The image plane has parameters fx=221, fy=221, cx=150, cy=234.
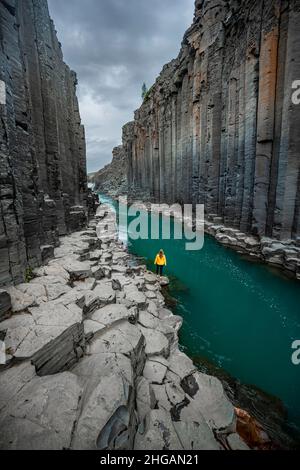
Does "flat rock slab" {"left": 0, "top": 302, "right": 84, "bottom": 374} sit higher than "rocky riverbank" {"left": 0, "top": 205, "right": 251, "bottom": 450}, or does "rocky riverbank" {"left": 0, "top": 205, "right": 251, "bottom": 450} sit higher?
"flat rock slab" {"left": 0, "top": 302, "right": 84, "bottom": 374}

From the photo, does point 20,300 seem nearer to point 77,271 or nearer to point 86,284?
point 86,284

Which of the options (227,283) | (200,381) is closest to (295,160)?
(227,283)

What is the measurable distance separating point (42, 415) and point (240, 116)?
1863 centimetres

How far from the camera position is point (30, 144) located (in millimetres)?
8109

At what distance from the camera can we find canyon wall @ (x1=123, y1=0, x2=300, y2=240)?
466 inches

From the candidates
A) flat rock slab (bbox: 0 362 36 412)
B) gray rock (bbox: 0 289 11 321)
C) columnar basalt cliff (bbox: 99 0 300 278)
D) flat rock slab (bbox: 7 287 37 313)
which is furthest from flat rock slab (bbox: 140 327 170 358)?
columnar basalt cliff (bbox: 99 0 300 278)

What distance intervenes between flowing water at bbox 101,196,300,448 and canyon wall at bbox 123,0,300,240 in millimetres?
3566

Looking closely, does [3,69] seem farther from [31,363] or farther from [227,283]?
[227,283]

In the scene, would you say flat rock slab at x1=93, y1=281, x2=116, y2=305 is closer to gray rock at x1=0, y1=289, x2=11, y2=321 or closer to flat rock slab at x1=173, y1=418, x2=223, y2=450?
gray rock at x1=0, y1=289, x2=11, y2=321

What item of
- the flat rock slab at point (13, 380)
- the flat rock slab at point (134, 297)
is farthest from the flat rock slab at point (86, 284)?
the flat rock slab at point (13, 380)

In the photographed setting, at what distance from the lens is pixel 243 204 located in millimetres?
15797

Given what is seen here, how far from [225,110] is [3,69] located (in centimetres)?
1709

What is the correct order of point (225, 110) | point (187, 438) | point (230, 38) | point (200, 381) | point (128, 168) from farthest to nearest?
point (128, 168)
point (225, 110)
point (230, 38)
point (200, 381)
point (187, 438)
